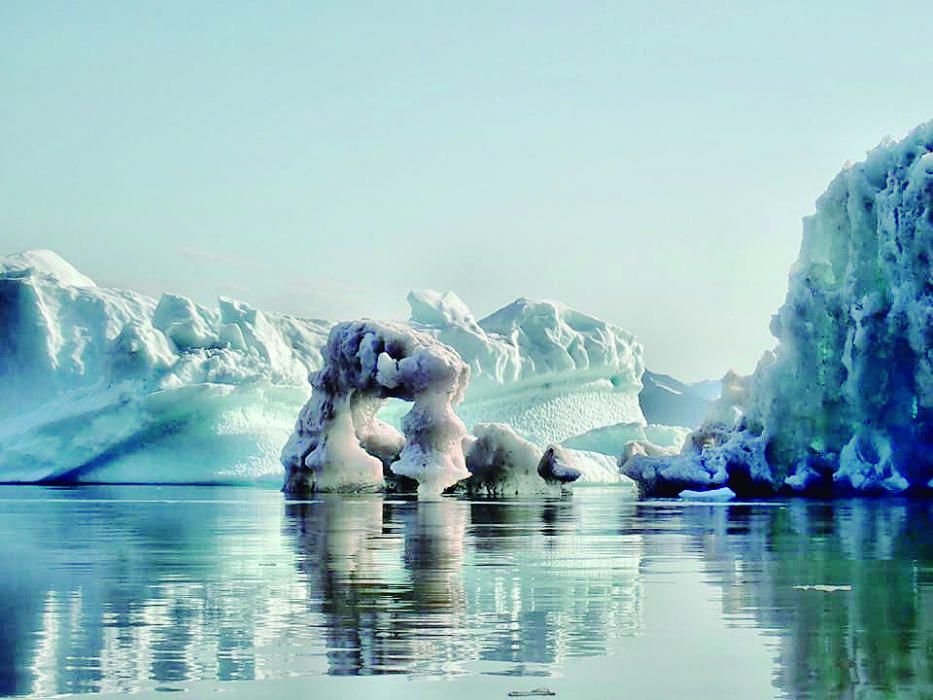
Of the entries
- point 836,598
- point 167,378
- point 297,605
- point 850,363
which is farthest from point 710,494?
point 297,605

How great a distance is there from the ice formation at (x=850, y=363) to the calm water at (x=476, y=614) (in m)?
15.8

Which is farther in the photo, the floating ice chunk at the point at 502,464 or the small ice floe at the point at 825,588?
the floating ice chunk at the point at 502,464

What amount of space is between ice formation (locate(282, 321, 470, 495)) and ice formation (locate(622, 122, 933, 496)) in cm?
569

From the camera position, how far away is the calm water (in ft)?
16.0

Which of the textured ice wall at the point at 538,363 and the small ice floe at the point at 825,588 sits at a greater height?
the textured ice wall at the point at 538,363

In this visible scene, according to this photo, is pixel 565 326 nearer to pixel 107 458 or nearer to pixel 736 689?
pixel 107 458

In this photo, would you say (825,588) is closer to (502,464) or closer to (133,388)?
(502,464)

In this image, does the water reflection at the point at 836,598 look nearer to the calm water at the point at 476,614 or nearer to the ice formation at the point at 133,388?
the calm water at the point at 476,614

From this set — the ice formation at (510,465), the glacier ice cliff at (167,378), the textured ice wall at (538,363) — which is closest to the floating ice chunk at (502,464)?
the ice formation at (510,465)

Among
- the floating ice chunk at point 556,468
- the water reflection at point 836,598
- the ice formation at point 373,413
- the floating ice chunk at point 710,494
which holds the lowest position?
the water reflection at point 836,598

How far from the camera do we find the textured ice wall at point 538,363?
4928 cm

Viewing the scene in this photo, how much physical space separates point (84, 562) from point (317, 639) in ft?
16.1

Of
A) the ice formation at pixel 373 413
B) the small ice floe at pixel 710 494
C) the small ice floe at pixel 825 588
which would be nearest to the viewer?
the small ice floe at pixel 825 588

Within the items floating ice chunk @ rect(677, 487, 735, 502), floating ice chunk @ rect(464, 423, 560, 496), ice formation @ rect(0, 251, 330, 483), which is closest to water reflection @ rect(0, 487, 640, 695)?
floating ice chunk @ rect(677, 487, 735, 502)
